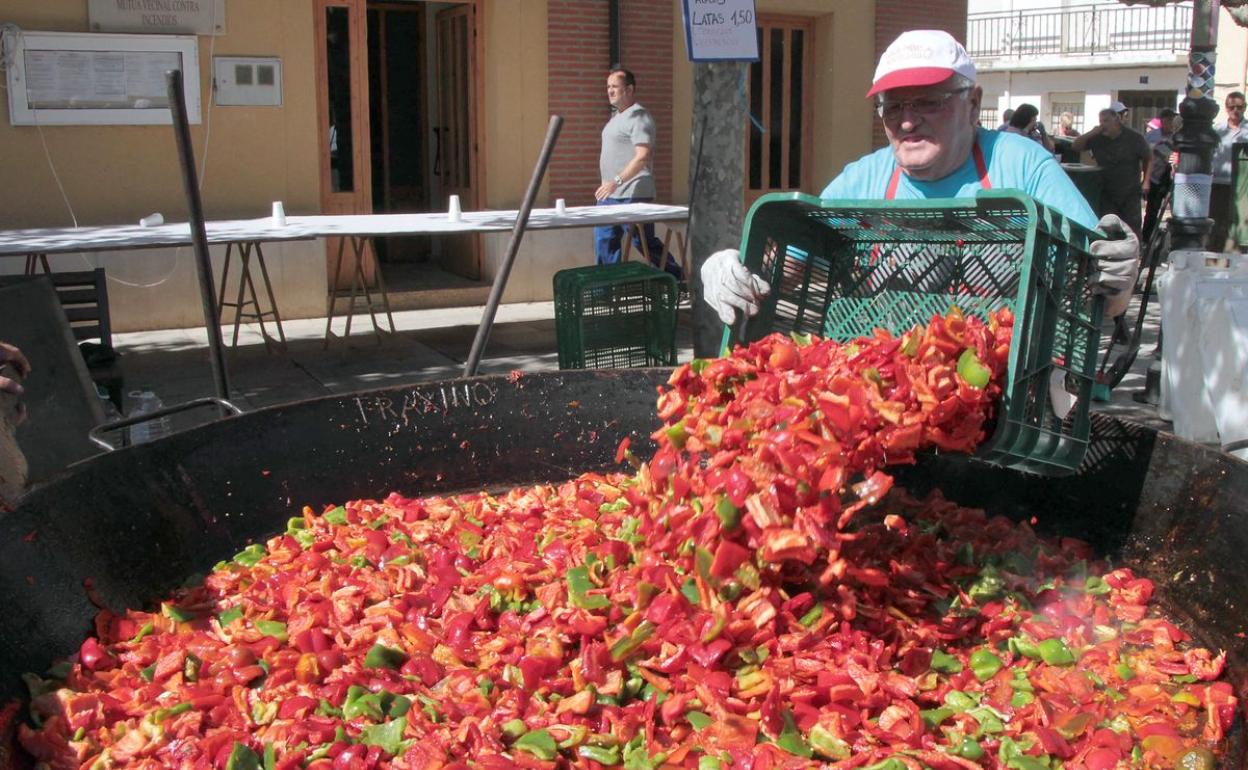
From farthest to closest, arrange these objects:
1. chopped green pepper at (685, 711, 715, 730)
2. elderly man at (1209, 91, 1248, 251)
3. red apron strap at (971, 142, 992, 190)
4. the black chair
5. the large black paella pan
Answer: elderly man at (1209, 91, 1248, 251)
the black chair
red apron strap at (971, 142, 992, 190)
the large black paella pan
chopped green pepper at (685, 711, 715, 730)

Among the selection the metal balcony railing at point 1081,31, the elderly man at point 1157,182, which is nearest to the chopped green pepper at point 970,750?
the elderly man at point 1157,182

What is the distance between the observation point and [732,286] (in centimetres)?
343

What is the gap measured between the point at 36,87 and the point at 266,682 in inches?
320

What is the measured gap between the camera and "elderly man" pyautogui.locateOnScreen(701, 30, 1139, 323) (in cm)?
335

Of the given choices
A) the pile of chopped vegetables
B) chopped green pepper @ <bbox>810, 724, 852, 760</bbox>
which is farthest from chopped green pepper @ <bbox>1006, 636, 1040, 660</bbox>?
chopped green pepper @ <bbox>810, 724, 852, 760</bbox>

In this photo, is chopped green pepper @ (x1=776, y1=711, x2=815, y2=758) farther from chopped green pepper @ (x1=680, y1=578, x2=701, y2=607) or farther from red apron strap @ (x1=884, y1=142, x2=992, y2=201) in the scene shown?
red apron strap @ (x1=884, y1=142, x2=992, y2=201)

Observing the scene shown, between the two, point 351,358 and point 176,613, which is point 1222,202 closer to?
point 351,358

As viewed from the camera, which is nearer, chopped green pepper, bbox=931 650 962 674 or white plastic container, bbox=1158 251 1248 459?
chopped green pepper, bbox=931 650 962 674

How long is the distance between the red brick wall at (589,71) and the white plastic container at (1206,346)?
19.6ft

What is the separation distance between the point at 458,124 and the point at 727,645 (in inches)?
399

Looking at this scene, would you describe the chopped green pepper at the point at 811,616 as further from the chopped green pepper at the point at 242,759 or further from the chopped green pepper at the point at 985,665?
the chopped green pepper at the point at 242,759

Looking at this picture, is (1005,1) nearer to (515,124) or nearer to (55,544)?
(515,124)

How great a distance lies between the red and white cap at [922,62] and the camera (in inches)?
132

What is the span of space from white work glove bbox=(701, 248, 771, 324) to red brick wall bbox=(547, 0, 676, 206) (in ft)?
27.8
